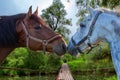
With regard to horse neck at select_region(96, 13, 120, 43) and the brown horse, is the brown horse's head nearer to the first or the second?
the brown horse

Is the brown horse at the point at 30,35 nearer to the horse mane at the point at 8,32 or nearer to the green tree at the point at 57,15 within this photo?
the horse mane at the point at 8,32

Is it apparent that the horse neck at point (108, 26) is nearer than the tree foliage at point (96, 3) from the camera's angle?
Yes

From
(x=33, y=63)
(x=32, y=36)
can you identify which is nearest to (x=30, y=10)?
(x=32, y=36)

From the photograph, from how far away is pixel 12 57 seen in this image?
47.2 metres

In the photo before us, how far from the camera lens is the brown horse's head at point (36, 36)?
4078 mm

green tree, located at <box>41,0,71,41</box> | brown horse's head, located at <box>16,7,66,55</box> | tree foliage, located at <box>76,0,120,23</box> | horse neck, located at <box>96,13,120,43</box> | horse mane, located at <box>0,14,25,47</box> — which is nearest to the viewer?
horse neck, located at <box>96,13,120,43</box>

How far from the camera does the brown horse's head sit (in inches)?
161

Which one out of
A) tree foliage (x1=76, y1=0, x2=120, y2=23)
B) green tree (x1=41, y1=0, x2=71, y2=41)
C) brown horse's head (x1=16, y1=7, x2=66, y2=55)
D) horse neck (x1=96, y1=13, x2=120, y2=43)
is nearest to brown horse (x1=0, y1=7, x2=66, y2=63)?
brown horse's head (x1=16, y1=7, x2=66, y2=55)

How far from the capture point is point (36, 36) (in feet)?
13.4

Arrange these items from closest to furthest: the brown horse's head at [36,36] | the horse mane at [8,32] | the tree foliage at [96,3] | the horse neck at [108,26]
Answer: the horse neck at [108,26] → the horse mane at [8,32] → the brown horse's head at [36,36] → the tree foliage at [96,3]

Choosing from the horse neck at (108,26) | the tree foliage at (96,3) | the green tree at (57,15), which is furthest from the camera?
the green tree at (57,15)

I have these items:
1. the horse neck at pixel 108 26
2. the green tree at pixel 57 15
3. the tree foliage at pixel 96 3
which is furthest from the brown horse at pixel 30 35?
the green tree at pixel 57 15

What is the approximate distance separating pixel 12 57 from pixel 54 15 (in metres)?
12.9

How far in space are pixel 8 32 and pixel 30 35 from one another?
0.28m
